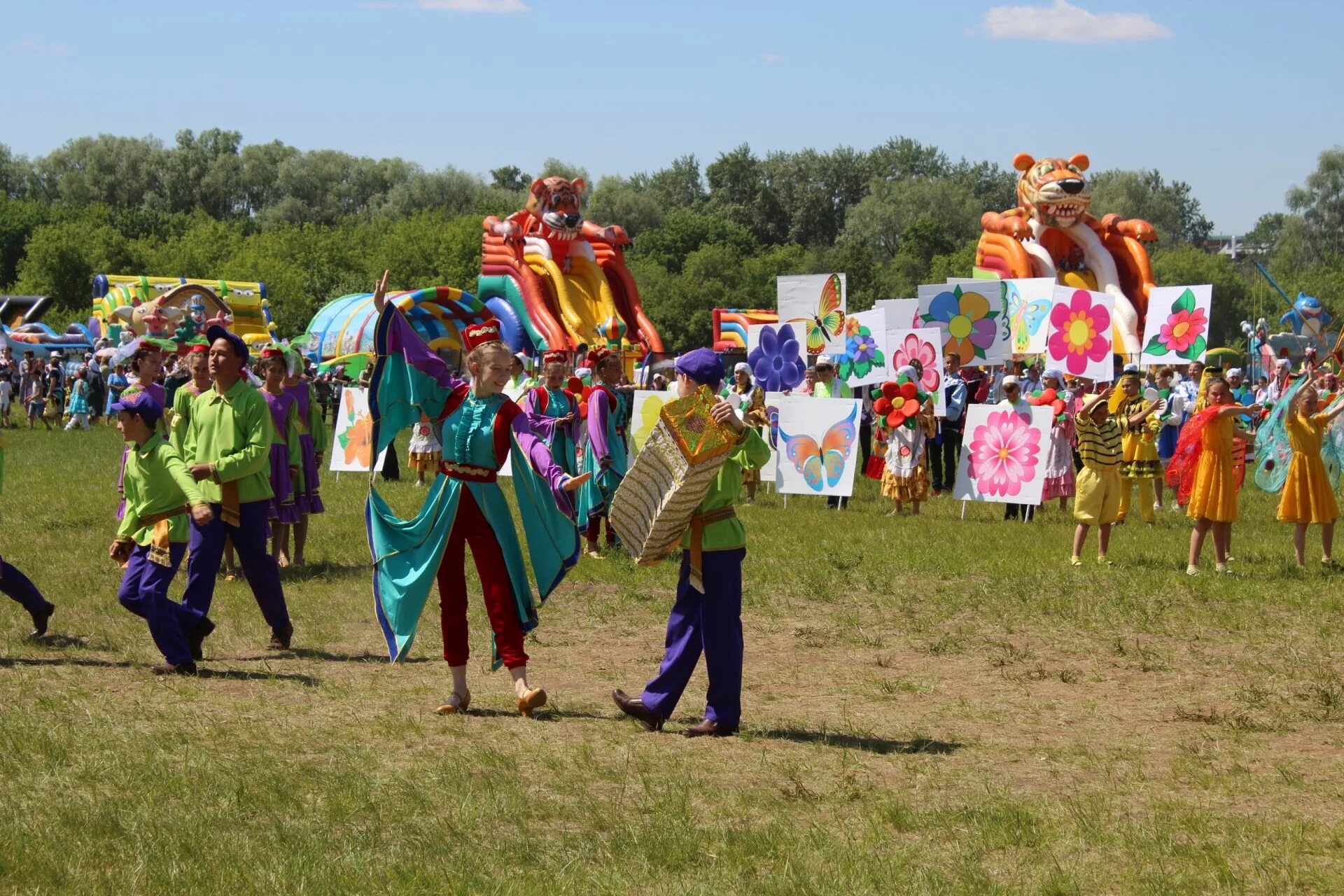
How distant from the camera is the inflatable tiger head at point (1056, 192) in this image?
31.2m

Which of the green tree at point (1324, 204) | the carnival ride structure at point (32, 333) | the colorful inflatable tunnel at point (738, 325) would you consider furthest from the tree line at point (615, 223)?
the colorful inflatable tunnel at point (738, 325)

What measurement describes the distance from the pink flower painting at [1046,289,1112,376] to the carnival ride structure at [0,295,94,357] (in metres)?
30.0

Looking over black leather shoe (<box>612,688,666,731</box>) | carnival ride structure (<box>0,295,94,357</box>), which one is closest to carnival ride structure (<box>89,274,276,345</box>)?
carnival ride structure (<box>0,295,94,357</box>)

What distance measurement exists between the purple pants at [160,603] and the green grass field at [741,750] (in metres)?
0.24

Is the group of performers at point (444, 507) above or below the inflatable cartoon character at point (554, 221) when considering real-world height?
below

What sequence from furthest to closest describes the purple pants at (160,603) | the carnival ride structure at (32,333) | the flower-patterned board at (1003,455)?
the carnival ride structure at (32,333), the flower-patterned board at (1003,455), the purple pants at (160,603)

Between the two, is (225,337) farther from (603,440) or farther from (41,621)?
(603,440)

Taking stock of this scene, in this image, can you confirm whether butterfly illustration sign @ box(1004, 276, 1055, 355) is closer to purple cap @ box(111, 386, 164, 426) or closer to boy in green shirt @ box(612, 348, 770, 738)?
purple cap @ box(111, 386, 164, 426)

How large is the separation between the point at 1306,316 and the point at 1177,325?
2.24m

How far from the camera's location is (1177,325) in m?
22.2

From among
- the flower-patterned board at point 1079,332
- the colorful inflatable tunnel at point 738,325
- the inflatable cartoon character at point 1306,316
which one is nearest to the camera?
the flower-patterned board at point 1079,332

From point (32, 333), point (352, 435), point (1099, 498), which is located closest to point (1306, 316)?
point (1099, 498)

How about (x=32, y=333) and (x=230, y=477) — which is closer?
(x=230, y=477)

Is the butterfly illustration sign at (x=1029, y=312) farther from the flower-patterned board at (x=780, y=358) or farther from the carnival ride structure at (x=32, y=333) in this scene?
the carnival ride structure at (x=32, y=333)
